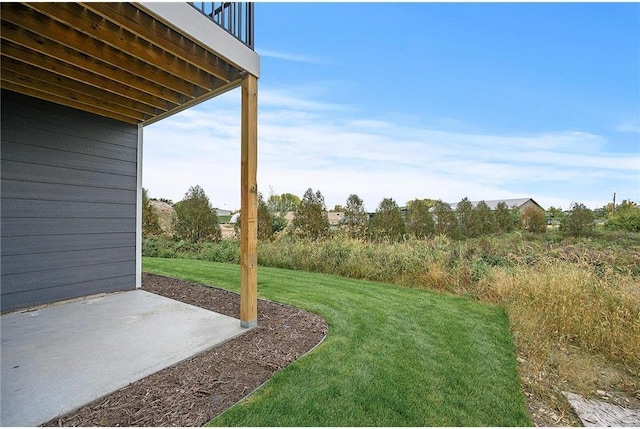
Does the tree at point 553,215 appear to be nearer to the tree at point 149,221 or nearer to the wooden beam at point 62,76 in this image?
the wooden beam at point 62,76

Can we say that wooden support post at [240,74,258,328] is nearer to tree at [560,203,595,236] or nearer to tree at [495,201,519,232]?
tree at [495,201,519,232]

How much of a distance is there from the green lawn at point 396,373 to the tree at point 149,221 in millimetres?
8163

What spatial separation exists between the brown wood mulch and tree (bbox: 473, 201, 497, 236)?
9.95 meters

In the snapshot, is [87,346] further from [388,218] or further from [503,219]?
[503,219]

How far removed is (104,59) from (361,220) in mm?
7810

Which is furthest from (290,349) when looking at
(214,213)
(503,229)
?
(503,229)

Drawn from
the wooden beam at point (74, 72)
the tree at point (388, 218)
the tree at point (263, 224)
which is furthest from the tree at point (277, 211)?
the wooden beam at point (74, 72)

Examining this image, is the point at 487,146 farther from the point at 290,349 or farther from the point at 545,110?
the point at 290,349

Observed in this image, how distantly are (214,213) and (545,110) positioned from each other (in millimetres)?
9556

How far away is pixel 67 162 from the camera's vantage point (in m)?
3.60

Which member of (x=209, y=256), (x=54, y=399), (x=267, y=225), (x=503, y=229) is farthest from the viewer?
(x=503, y=229)

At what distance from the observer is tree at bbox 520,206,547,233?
41.1ft

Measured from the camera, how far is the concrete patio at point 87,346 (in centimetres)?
170

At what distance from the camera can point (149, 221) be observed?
10.0m
